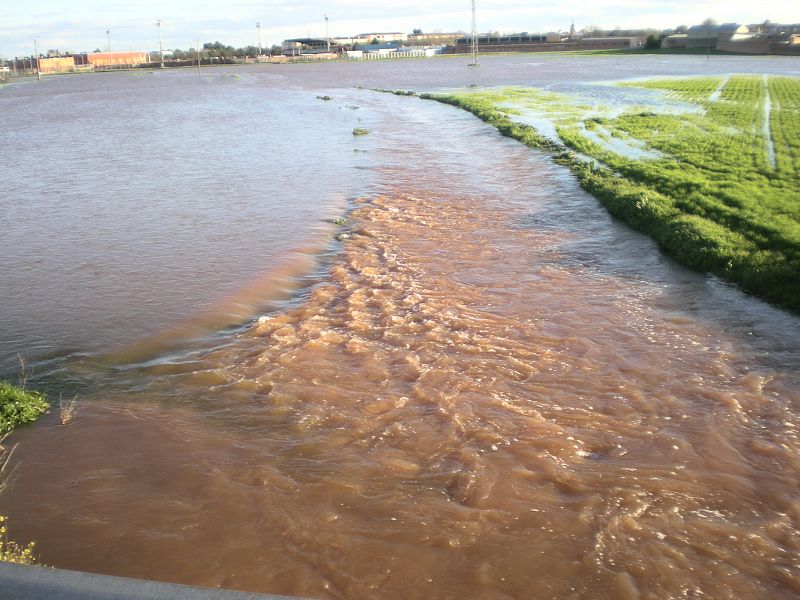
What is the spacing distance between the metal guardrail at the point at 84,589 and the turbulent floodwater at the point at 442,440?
3.36 meters

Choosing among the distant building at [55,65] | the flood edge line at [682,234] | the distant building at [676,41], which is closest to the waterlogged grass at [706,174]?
the flood edge line at [682,234]

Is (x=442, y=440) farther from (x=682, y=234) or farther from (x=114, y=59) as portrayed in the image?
(x=114, y=59)

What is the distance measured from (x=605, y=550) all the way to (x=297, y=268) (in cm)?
894

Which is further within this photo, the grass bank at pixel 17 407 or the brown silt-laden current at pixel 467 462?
the grass bank at pixel 17 407

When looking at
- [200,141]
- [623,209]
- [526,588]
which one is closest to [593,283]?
[623,209]

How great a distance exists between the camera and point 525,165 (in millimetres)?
23578

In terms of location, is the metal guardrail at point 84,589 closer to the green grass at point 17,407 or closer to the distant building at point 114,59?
the green grass at point 17,407

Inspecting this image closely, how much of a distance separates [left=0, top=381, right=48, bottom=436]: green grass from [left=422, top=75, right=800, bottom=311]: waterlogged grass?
1061 cm

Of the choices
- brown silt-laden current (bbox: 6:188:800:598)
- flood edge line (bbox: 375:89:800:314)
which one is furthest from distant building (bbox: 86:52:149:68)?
brown silt-laden current (bbox: 6:188:800:598)

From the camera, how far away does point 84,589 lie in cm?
253

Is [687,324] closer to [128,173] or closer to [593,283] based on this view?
[593,283]

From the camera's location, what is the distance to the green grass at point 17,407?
7.95 meters

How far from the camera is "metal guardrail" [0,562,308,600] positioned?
2.51 metres

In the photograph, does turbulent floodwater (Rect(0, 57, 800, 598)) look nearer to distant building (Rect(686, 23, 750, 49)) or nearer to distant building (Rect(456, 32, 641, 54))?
distant building (Rect(686, 23, 750, 49))
